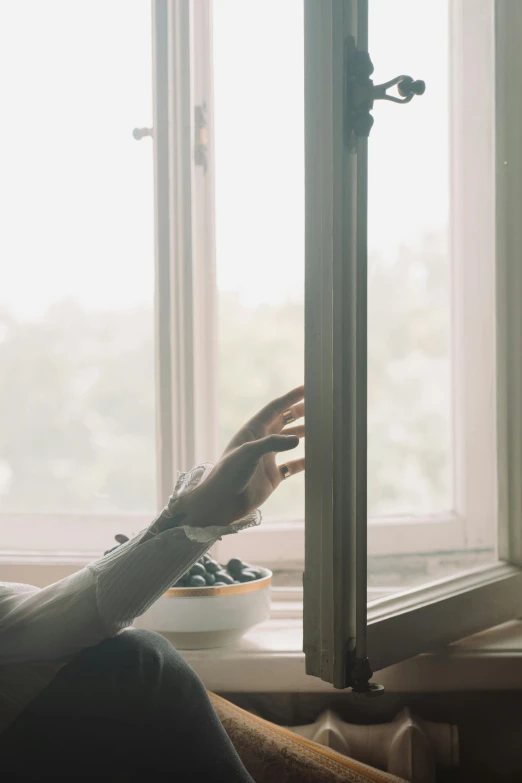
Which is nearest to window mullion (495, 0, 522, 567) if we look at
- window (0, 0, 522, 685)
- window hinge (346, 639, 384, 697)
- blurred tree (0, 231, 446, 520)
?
window (0, 0, 522, 685)

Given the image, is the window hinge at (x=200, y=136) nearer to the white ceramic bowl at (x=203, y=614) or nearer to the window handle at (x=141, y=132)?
the window handle at (x=141, y=132)

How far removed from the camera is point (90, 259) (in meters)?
1.62

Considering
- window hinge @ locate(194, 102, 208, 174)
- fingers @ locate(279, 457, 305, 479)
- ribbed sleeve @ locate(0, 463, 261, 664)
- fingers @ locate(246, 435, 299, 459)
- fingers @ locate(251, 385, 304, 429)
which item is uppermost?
window hinge @ locate(194, 102, 208, 174)

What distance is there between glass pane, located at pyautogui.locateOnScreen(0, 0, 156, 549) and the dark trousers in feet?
2.50

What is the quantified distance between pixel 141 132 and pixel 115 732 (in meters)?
1.17

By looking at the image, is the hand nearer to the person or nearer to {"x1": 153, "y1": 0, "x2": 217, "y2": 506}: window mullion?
the person

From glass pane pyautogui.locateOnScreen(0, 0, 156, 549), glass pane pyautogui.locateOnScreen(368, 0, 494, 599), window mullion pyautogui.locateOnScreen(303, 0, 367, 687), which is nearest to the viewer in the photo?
window mullion pyautogui.locateOnScreen(303, 0, 367, 687)

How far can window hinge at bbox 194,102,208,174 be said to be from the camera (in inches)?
60.5

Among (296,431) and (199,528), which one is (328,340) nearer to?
(296,431)

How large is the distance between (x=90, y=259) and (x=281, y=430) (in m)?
0.79

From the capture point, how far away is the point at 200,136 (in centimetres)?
154

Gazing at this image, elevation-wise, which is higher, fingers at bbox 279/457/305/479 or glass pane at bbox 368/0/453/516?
glass pane at bbox 368/0/453/516

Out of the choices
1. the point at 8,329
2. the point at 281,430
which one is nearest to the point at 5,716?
the point at 281,430

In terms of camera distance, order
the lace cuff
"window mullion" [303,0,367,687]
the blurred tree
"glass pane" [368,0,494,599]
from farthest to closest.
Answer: the blurred tree
"glass pane" [368,0,494,599]
the lace cuff
"window mullion" [303,0,367,687]
